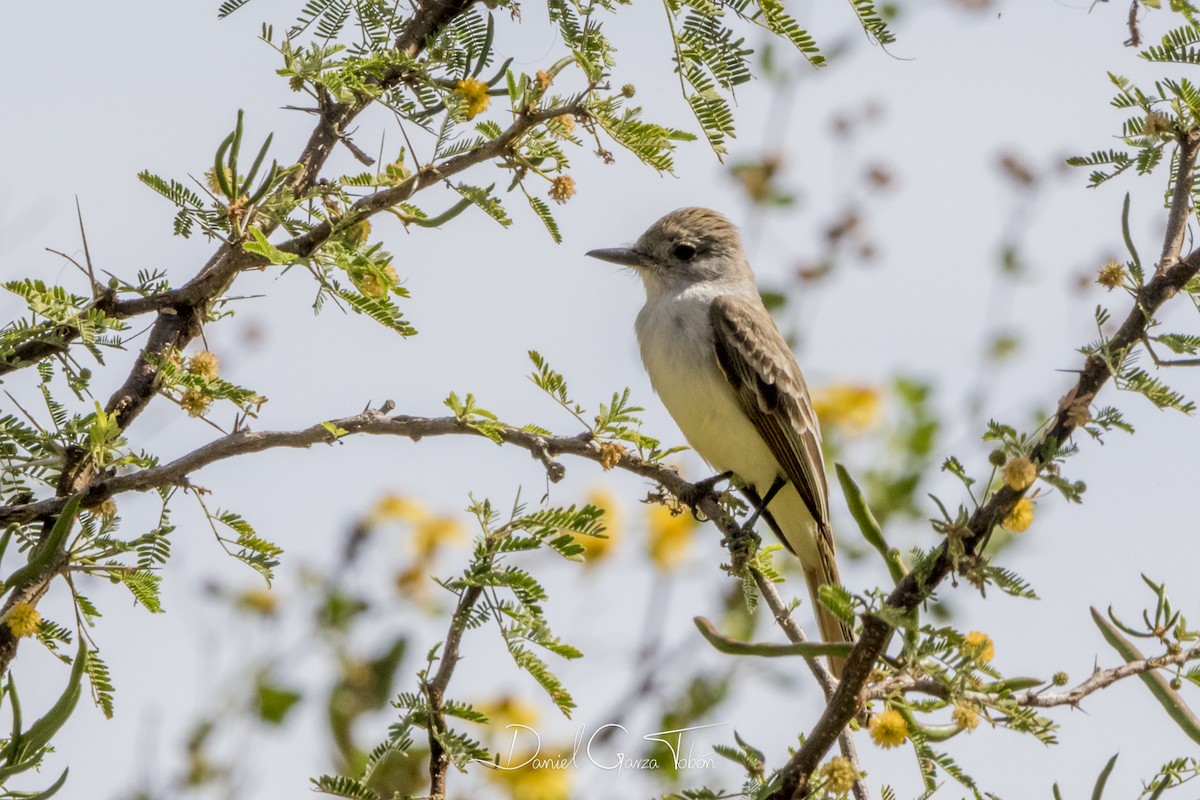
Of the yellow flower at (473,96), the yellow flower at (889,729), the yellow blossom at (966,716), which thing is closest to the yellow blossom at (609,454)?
the yellow flower at (473,96)

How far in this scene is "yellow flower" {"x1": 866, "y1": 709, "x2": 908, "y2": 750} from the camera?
2.85 meters

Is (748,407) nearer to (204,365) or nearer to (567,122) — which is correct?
(567,122)

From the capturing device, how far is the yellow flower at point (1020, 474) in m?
2.42

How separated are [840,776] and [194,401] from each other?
1863 mm

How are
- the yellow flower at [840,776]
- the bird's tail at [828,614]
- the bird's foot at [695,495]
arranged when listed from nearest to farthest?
the yellow flower at [840,776]
the bird's foot at [695,495]
the bird's tail at [828,614]

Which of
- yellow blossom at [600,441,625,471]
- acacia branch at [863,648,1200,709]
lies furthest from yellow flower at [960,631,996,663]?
yellow blossom at [600,441,625,471]

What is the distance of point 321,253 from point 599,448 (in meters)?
1.01

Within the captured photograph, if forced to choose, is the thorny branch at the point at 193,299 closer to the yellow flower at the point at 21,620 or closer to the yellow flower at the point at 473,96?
the yellow flower at the point at 473,96

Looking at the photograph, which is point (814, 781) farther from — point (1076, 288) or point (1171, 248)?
point (1076, 288)

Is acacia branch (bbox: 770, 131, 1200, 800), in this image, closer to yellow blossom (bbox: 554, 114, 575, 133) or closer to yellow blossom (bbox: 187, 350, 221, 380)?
yellow blossom (bbox: 554, 114, 575, 133)

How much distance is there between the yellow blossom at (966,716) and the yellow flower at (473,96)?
1931 millimetres

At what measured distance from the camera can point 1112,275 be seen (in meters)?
2.85

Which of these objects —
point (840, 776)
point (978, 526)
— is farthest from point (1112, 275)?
point (840, 776)

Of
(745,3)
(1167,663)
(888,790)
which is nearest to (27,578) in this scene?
(888,790)
